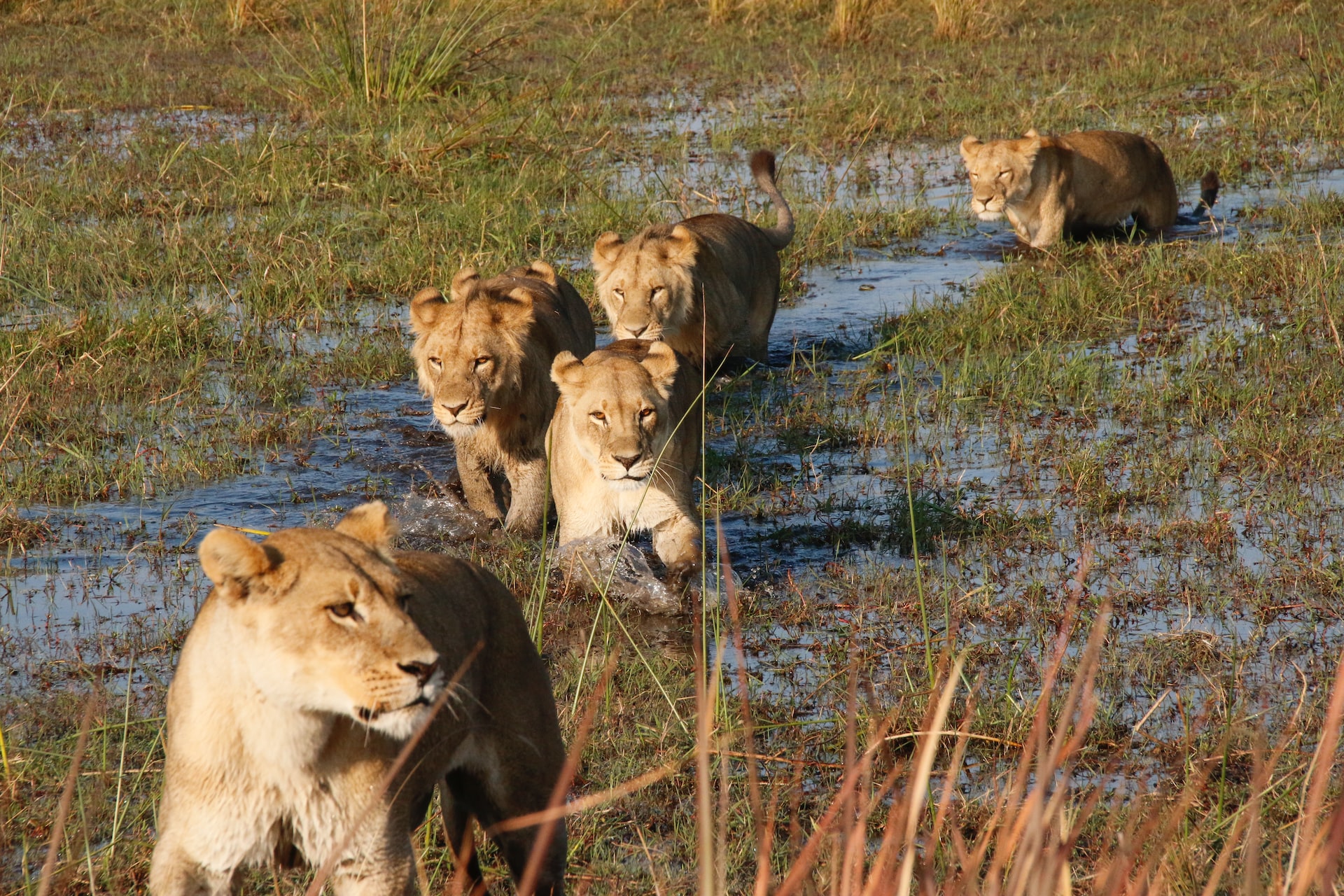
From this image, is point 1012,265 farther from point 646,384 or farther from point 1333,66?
point 1333,66

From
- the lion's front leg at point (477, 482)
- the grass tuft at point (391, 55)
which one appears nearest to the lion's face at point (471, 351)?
the lion's front leg at point (477, 482)

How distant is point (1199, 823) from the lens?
3166 millimetres

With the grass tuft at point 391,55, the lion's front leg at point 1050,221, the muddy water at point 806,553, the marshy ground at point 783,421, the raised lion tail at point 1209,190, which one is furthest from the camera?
the grass tuft at point 391,55

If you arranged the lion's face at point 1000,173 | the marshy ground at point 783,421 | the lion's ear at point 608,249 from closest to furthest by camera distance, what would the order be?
the marshy ground at point 783,421, the lion's ear at point 608,249, the lion's face at point 1000,173

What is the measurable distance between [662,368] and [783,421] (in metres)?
1.67

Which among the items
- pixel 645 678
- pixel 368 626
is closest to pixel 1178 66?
pixel 645 678

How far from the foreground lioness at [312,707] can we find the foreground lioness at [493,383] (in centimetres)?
287

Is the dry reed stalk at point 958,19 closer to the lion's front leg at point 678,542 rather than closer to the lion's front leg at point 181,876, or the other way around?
the lion's front leg at point 678,542

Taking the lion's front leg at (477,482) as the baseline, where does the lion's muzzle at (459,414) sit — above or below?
above

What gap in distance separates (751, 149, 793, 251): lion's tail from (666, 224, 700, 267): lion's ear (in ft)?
3.94

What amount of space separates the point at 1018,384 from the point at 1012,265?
8.34 ft

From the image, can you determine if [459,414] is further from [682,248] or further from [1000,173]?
[1000,173]

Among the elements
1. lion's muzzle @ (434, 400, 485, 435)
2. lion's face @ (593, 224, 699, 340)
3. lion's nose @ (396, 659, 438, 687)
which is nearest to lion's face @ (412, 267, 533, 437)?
lion's muzzle @ (434, 400, 485, 435)

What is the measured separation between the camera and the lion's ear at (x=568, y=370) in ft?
16.5
